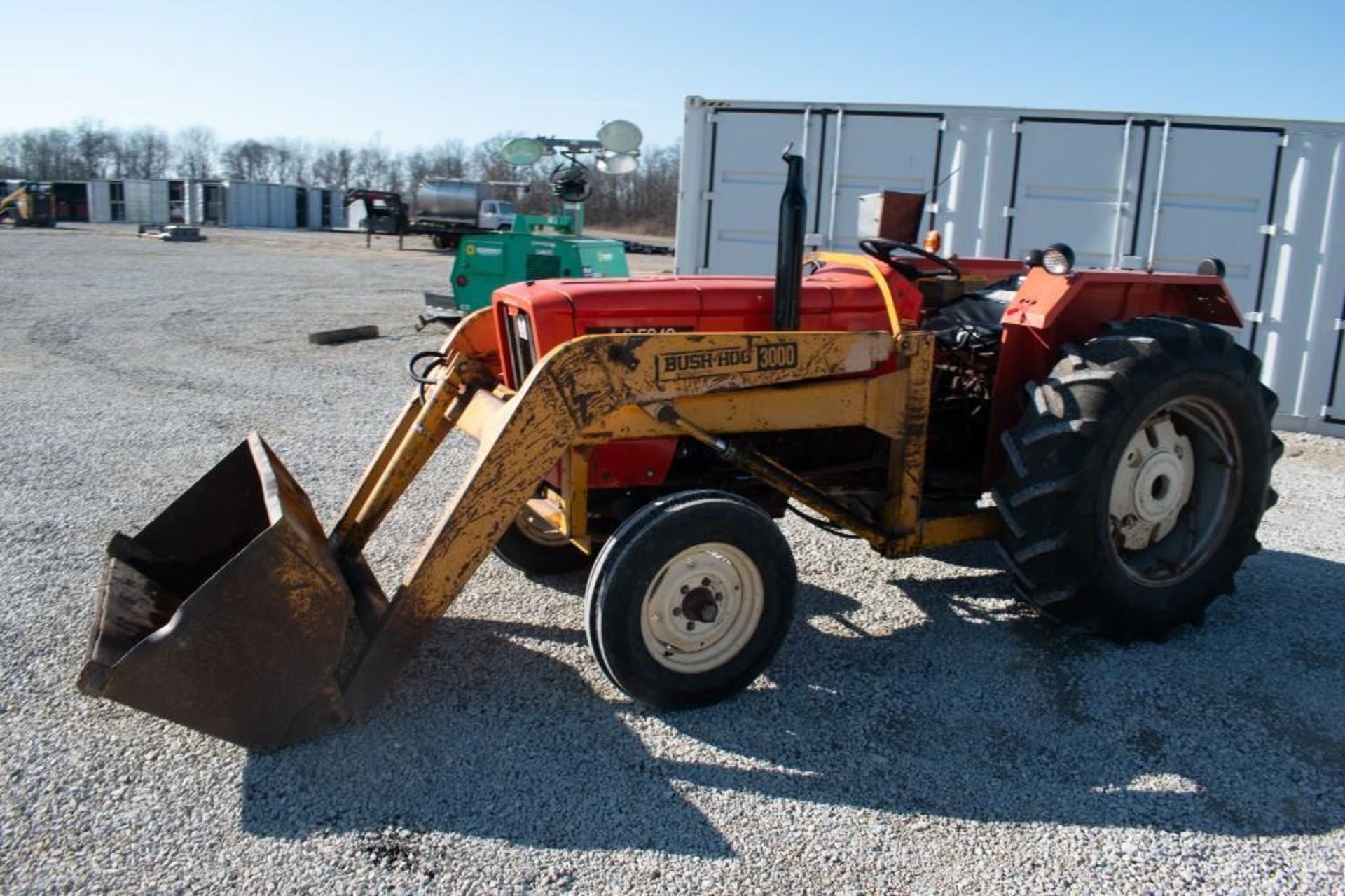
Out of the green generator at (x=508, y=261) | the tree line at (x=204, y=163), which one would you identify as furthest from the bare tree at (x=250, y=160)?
the green generator at (x=508, y=261)

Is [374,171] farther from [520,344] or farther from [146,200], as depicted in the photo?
[520,344]

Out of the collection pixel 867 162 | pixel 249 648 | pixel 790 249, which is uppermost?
pixel 867 162

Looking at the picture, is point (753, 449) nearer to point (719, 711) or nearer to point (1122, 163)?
point (719, 711)

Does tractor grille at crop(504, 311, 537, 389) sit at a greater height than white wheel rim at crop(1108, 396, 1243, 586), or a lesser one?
greater

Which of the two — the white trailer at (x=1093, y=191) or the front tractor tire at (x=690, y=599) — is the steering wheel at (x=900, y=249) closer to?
the front tractor tire at (x=690, y=599)

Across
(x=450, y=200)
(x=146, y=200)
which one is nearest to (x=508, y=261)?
(x=450, y=200)

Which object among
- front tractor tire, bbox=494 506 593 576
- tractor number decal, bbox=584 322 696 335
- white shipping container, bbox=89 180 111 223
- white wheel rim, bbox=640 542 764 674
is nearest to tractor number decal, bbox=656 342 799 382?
tractor number decal, bbox=584 322 696 335

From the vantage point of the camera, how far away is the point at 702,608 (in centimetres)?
365

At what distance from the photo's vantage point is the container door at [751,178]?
9391 mm

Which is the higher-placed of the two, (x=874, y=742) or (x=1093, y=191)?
(x=1093, y=191)

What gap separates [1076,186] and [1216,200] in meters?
1.10

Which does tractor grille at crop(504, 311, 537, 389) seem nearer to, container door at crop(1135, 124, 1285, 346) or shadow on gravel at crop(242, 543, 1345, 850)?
shadow on gravel at crop(242, 543, 1345, 850)

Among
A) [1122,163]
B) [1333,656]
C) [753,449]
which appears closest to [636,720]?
[753,449]

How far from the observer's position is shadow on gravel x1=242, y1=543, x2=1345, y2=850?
10.2 ft
